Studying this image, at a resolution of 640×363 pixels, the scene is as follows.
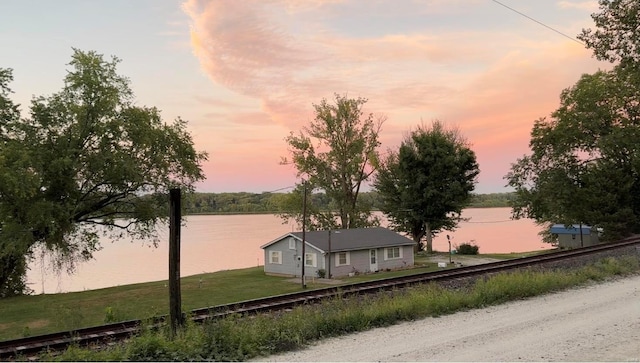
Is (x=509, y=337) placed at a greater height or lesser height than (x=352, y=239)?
lesser

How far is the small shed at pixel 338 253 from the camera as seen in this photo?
4312 centimetres

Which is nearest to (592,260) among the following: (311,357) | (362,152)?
(311,357)

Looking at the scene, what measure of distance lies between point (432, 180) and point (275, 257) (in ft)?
80.9

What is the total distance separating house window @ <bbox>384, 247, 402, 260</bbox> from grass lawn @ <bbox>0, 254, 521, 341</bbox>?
164 inches

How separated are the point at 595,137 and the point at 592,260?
1280 inches

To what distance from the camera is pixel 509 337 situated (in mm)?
11938

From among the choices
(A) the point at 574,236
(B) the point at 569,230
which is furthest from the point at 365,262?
(A) the point at 574,236

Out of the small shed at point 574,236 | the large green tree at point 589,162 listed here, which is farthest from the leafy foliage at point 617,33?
the small shed at point 574,236

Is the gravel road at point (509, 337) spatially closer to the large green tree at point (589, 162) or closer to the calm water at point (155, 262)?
the calm water at point (155, 262)

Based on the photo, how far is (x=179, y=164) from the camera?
3941 cm

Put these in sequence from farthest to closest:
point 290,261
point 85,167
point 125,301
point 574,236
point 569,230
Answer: point 574,236 → point 569,230 → point 290,261 → point 85,167 → point 125,301

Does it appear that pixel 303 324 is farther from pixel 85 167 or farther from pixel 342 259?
pixel 342 259

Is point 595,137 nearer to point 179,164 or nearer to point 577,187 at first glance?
point 577,187

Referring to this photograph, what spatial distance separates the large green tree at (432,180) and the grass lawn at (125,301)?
19.8m
